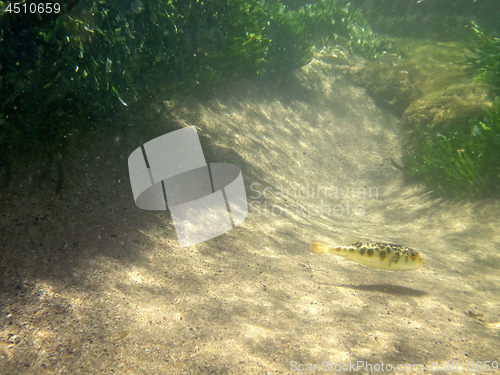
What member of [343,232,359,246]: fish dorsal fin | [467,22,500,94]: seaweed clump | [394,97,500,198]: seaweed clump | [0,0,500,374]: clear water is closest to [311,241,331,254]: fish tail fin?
[343,232,359,246]: fish dorsal fin

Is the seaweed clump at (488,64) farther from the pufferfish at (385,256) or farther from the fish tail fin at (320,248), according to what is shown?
the fish tail fin at (320,248)

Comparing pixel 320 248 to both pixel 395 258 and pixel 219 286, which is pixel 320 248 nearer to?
pixel 395 258

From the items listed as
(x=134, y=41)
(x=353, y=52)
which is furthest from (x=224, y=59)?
(x=353, y=52)

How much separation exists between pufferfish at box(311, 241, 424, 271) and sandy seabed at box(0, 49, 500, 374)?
362 millimetres

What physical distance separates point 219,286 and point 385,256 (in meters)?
1.94

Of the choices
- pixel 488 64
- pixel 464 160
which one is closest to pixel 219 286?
pixel 464 160

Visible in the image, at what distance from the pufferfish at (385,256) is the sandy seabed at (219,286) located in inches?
14.3

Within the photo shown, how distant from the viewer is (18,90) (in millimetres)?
2633

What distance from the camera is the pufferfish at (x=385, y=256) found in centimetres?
291

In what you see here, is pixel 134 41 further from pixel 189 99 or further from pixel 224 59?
pixel 224 59

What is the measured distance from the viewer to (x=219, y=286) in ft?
8.91

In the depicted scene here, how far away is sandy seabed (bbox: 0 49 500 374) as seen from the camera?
191 cm

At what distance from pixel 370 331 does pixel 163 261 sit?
225cm

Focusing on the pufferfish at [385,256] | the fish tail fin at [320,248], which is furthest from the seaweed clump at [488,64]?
the fish tail fin at [320,248]
